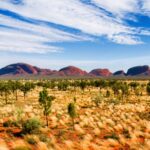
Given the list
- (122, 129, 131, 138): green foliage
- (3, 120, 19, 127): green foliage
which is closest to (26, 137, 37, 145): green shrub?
(122, 129, 131, 138): green foliage

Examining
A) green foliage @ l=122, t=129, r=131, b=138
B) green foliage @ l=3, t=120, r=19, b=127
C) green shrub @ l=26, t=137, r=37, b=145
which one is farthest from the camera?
green foliage @ l=3, t=120, r=19, b=127

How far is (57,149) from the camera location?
2277 cm

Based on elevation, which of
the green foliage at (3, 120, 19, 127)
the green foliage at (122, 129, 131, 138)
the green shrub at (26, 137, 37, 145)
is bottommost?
the green foliage at (122, 129, 131, 138)

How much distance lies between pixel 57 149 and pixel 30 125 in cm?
748

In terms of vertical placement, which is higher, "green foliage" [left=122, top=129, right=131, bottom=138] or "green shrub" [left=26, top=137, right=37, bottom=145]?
"green shrub" [left=26, top=137, right=37, bottom=145]

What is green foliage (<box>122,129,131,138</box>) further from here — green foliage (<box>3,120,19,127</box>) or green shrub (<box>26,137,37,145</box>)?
green foliage (<box>3,120,19,127</box>)

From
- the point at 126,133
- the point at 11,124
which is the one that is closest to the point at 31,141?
the point at 11,124

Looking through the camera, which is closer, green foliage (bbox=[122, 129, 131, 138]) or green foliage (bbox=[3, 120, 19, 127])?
green foliage (bbox=[122, 129, 131, 138])

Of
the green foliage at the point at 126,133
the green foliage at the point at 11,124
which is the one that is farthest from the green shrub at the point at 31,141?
the green foliage at the point at 11,124

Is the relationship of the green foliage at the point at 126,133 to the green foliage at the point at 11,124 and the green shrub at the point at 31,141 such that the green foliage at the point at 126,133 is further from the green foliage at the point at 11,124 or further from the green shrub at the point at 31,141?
the green foliage at the point at 11,124

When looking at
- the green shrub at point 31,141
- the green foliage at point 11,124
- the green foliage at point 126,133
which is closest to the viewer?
the green shrub at point 31,141

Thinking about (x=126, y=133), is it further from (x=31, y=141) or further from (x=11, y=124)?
(x=11, y=124)

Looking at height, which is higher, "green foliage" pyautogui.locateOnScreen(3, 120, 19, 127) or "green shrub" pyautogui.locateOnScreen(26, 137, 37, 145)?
"green foliage" pyautogui.locateOnScreen(3, 120, 19, 127)

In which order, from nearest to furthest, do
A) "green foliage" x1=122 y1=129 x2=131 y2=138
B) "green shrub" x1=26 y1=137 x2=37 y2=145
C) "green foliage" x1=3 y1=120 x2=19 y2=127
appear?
"green shrub" x1=26 y1=137 x2=37 y2=145 < "green foliage" x1=122 y1=129 x2=131 y2=138 < "green foliage" x1=3 y1=120 x2=19 y2=127
